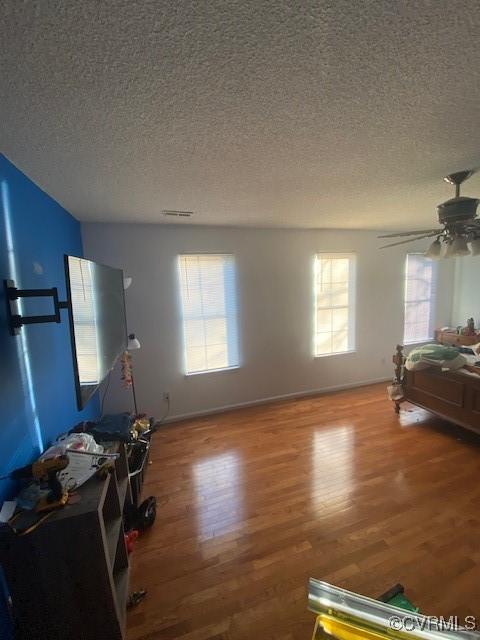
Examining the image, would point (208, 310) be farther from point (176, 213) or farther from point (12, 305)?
point (12, 305)

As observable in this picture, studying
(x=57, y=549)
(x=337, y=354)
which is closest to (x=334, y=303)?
(x=337, y=354)

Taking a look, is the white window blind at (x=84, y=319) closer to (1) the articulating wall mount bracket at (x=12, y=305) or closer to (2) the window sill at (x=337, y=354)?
(1) the articulating wall mount bracket at (x=12, y=305)

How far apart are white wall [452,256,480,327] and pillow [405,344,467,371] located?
2338 mm

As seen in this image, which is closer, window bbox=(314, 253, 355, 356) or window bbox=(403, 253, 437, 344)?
window bbox=(314, 253, 355, 356)

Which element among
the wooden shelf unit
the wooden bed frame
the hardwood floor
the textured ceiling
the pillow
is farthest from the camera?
the pillow

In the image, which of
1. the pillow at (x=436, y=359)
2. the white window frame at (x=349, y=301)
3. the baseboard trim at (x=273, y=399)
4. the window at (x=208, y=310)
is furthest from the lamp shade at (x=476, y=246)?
the baseboard trim at (x=273, y=399)

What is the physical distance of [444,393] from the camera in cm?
290

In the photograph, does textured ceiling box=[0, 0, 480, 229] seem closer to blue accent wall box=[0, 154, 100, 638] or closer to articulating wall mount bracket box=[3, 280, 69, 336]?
blue accent wall box=[0, 154, 100, 638]

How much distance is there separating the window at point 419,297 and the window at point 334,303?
1159mm

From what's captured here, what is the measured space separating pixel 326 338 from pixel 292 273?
1.17m

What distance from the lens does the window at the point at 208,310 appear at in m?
3.26

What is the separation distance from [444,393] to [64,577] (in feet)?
→ 11.5

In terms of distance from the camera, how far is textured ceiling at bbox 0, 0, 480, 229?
25.7 inches

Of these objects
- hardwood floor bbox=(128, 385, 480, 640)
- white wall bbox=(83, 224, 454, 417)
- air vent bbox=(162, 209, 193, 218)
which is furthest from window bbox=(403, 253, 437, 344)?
air vent bbox=(162, 209, 193, 218)
